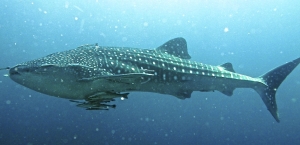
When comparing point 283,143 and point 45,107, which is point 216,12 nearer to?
point 283,143

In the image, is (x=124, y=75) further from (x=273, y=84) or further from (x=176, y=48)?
(x=273, y=84)

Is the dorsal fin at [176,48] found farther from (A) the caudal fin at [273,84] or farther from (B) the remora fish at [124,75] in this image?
(A) the caudal fin at [273,84]

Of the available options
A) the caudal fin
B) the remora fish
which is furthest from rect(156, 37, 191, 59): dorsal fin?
the caudal fin

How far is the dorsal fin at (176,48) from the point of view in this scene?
26.1 ft

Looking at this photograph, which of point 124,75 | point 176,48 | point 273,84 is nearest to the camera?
point 124,75

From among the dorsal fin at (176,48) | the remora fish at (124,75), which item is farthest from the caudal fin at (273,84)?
the dorsal fin at (176,48)

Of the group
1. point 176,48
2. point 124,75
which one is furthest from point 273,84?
point 124,75

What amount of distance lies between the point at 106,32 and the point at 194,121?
7708 cm

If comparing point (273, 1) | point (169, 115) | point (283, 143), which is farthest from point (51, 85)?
point (273, 1)

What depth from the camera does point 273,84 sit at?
863cm

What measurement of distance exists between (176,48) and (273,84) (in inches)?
144

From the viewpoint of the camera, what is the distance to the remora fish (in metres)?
5.39

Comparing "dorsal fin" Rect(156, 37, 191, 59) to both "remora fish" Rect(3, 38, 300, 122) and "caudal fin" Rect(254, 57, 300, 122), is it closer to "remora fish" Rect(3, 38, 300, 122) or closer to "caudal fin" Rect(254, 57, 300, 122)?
"remora fish" Rect(3, 38, 300, 122)

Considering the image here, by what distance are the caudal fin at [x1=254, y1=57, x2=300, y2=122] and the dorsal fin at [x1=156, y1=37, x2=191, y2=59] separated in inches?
110
